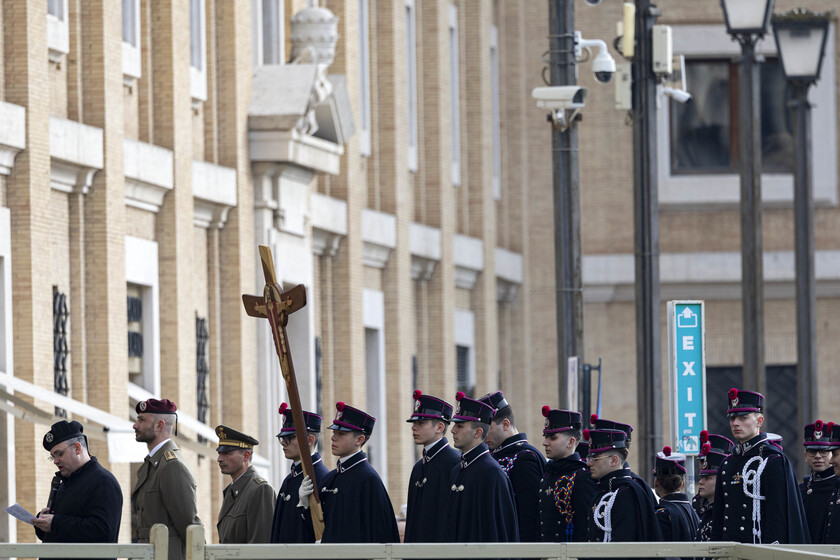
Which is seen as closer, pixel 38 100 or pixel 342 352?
pixel 38 100

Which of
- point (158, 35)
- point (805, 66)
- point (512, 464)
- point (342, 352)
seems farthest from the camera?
point (342, 352)

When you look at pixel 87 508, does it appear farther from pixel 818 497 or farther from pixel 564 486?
pixel 818 497

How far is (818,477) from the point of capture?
14242mm

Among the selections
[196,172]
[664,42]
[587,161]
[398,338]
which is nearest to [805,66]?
[664,42]

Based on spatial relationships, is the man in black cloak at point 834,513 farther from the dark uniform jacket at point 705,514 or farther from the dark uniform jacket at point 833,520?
the dark uniform jacket at point 705,514

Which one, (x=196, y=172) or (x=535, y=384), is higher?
(x=196, y=172)

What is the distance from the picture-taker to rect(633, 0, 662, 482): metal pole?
17.8 m

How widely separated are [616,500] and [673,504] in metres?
0.43

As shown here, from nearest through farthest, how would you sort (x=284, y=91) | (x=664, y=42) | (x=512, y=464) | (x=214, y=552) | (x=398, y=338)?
(x=214, y=552) < (x=512, y=464) < (x=664, y=42) < (x=284, y=91) < (x=398, y=338)

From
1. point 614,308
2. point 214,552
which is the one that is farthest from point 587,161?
point 214,552

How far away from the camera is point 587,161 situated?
38.6 meters

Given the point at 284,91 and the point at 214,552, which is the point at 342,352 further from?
the point at 214,552

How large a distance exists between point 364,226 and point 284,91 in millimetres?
4892

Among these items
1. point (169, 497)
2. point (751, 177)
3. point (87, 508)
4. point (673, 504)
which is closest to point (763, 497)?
point (673, 504)
